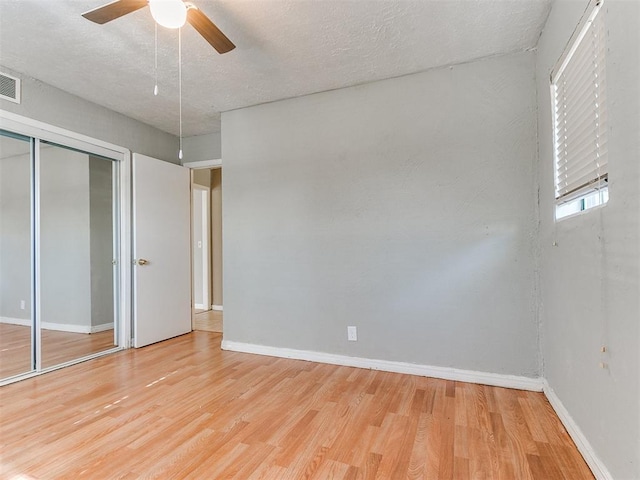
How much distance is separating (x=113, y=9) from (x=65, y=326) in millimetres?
3144

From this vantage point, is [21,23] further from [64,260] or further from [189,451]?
[189,451]

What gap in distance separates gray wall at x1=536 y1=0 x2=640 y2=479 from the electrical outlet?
57.0 inches

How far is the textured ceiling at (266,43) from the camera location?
1.98 meters

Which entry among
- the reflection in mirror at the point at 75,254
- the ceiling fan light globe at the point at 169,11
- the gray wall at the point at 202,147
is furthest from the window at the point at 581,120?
the reflection in mirror at the point at 75,254

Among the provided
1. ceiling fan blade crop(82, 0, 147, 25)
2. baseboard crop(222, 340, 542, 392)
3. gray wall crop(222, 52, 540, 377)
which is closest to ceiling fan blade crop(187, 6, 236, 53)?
ceiling fan blade crop(82, 0, 147, 25)

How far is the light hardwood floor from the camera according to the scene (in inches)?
61.2

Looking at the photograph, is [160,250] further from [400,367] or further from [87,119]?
[400,367]

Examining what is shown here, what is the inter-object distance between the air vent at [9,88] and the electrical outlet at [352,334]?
11.0ft

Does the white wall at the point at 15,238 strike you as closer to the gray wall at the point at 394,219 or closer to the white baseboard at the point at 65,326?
the white baseboard at the point at 65,326

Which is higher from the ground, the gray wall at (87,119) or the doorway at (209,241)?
the gray wall at (87,119)

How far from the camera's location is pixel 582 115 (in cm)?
163

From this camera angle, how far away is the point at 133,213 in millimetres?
3537

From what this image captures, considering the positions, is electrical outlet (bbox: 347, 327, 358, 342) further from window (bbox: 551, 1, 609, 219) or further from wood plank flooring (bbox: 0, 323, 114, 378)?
wood plank flooring (bbox: 0, 323, 114, 378)

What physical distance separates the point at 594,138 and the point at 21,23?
336 centimetres
